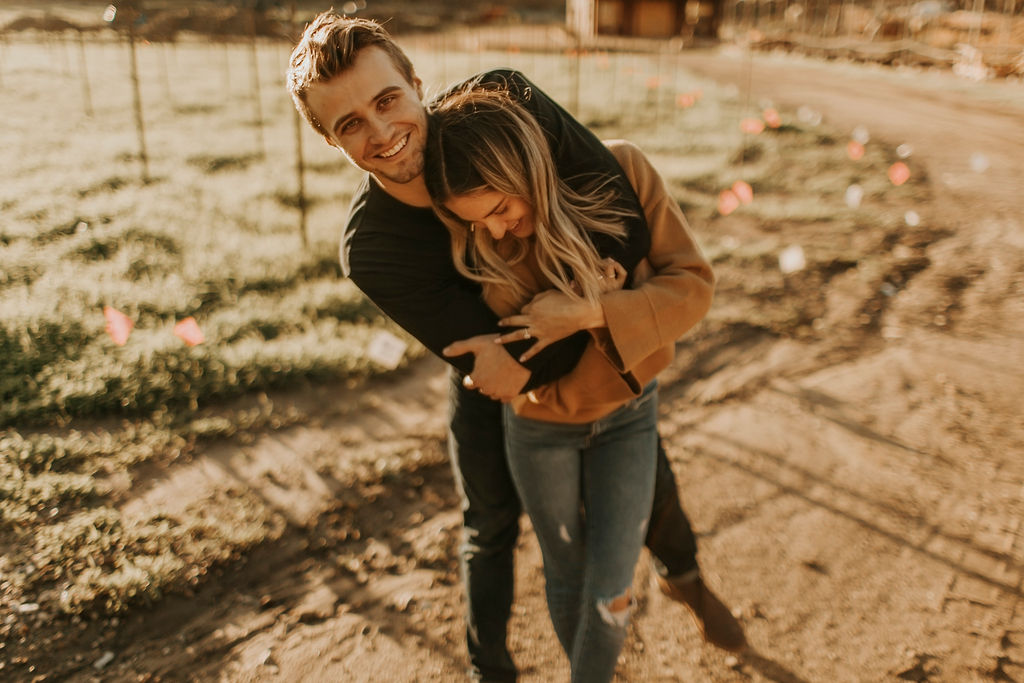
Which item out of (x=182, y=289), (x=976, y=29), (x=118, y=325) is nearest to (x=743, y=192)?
(x=182, y=289)

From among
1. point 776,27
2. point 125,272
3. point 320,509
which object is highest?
point 776,27

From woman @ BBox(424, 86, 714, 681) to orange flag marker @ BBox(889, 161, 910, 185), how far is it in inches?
278

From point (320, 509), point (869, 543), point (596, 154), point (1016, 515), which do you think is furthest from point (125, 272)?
point (1016, 515)

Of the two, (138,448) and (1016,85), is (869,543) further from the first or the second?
(1016,85)

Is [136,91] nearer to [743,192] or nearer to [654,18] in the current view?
[743,192]

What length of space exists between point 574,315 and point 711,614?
1.23 meters

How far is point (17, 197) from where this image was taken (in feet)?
21.1

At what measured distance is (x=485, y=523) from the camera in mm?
2344

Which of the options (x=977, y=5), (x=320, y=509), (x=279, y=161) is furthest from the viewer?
(x=977, y=5)

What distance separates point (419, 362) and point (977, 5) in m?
23.7

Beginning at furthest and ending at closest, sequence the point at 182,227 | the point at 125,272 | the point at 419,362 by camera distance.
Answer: the point at 182,227
the point at 125,272
the point at 419,362

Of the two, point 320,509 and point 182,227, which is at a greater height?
point 182,227

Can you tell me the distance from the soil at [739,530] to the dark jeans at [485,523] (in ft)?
0.94

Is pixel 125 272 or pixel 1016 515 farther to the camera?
pixel 125 272
